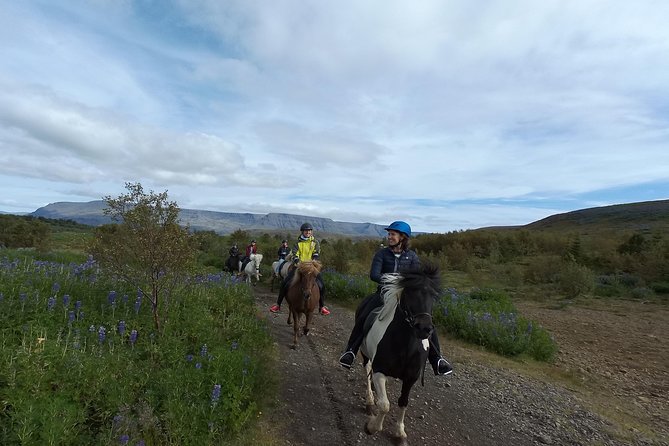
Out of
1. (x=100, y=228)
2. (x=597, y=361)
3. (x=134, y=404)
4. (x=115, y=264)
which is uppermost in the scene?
(x=100, y=228)

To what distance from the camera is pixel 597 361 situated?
10062mm

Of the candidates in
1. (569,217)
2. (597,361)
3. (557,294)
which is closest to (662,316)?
(557,294)

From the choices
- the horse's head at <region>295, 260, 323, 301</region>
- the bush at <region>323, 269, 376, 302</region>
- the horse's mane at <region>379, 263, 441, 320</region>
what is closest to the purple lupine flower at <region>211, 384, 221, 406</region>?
the horse's mane at <region>379, 263, 441, 320</region>

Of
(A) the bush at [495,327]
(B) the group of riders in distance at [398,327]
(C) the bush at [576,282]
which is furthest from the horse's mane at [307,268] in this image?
(C) the bush at [576,282]

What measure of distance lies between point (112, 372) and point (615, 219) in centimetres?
8582

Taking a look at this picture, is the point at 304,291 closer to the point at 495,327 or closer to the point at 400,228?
the point at 400,228

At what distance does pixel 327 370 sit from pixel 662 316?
605 inches

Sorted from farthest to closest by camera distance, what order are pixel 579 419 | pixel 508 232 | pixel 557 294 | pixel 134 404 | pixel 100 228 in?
1. pixel 508 232
2. pixel 557 294
3. pixel 100 228
4. pixel 579 419
5. pixel 134 404

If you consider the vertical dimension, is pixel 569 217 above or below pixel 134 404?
above

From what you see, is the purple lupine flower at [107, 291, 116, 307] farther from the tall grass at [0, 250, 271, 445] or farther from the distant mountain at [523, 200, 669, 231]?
the distant mountain at [523, 200, 669, 231]

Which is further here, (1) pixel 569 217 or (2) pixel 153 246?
(1) pixel 569 217

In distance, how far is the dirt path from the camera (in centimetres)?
516

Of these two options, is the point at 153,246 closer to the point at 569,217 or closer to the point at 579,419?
the point at 579,419

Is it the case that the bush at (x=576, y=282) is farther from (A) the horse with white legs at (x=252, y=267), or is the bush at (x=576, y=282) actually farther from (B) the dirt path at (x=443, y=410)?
(A) the horse with white legs at (x=252, y=267)
